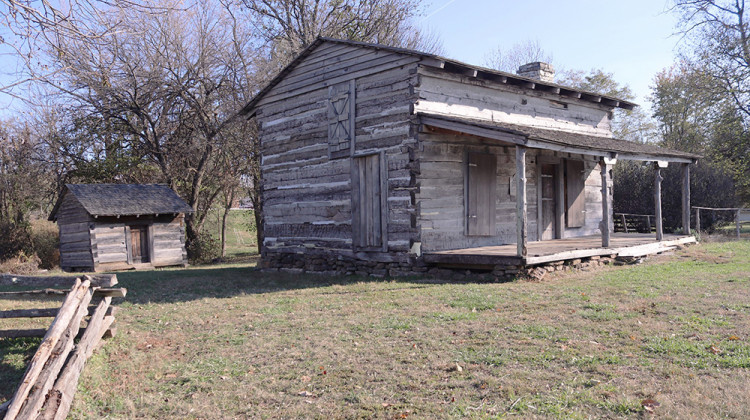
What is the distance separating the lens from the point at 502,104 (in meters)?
14.3

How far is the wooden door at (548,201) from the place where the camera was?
15.5 meters

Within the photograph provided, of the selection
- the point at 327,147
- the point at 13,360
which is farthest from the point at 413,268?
the point at 13,360

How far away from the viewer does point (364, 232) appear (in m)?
13.6

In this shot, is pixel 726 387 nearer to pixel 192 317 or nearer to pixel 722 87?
pixel 192 317

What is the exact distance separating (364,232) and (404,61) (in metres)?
4.07

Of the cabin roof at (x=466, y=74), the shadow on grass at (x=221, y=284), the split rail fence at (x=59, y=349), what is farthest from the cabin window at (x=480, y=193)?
the split rail fence at (x=59, y=349)

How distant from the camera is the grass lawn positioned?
4.97 m

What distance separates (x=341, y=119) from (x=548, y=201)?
6.21 metres

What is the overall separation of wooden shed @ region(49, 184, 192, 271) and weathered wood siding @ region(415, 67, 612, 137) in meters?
14.1

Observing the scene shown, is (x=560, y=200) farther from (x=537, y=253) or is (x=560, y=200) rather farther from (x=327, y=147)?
(x=327, y=147)

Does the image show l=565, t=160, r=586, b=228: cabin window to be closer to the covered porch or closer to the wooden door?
the covered porch

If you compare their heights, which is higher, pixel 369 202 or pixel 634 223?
pixel 369 202

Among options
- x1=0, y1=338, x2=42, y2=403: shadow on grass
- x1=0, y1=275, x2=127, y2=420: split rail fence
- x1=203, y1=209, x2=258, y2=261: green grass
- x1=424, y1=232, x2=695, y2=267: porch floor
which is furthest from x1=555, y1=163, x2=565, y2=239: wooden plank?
x1=203, y1=209, x2=258, y2=261: green grass

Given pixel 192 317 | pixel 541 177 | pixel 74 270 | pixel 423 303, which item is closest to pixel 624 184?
pixel 541 177
